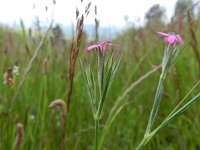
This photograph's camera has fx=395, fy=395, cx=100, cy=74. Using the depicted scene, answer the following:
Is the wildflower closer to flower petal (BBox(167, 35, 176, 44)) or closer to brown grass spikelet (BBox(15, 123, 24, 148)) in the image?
brown grass spikelet (BBox(15, 123, 24, 148))

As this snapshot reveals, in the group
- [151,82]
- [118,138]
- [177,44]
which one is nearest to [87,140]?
[118,138]

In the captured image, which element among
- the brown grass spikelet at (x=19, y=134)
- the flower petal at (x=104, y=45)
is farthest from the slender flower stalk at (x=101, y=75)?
the brown grass spikelet at (x=19, y=134)

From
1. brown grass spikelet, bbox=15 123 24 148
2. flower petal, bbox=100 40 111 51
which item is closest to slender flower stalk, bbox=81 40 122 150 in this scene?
flower petal, bbox=100 40 111 51

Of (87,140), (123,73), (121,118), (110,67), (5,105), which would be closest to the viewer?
(110,67)

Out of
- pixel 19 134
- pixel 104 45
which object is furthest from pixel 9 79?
pixel 104 45

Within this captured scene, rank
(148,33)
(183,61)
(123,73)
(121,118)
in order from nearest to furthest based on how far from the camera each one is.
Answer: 1. (121,118)
2. (183,61)
3. (123,73)
4. (148,33)

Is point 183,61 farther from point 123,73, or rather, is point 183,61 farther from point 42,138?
point 42,138

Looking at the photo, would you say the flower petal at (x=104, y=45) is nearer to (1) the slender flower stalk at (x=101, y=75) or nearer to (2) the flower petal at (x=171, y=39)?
(1) the slender flower stalk at (x=101, y=75)

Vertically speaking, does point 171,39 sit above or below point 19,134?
above

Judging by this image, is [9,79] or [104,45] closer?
[104,45]

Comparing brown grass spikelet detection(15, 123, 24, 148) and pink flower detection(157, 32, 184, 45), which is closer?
pink flower detection(157, 32, 184, 45)

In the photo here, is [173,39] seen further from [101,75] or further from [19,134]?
[19,134]
